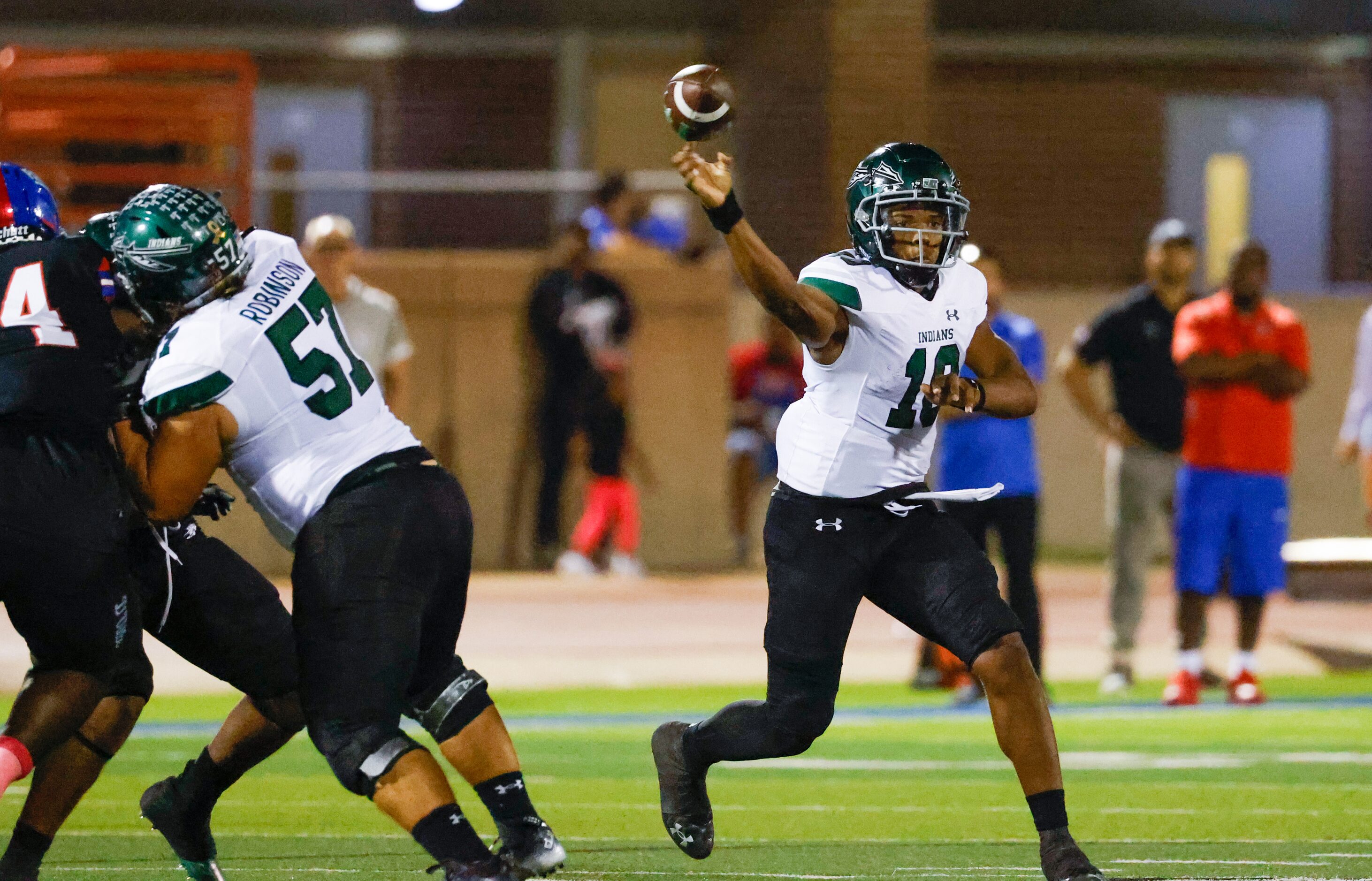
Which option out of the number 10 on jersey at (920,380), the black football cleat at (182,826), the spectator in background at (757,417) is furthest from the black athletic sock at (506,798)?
the spectator in background at (757,417)

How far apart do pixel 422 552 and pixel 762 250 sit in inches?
46.8

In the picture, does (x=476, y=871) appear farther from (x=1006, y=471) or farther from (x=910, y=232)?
(x=1006, y=471)

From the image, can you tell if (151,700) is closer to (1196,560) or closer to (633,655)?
(633,655)

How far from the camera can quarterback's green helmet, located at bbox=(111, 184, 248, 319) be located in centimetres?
523

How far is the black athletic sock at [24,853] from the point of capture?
215 inches

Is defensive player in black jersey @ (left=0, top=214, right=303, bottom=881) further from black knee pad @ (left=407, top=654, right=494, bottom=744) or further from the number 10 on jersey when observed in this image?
the number 10 on jersey

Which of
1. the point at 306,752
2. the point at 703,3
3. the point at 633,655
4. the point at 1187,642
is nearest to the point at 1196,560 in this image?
the point at 1187,642

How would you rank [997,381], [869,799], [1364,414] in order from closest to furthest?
[997,381] → [869,799] → [1364,414]

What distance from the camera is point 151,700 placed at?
10.3m

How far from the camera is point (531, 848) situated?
5477 mm

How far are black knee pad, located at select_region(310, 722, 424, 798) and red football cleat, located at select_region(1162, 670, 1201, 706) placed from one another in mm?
5763

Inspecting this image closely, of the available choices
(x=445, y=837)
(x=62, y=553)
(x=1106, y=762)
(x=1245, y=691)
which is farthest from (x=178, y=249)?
(x=1245, y=691)

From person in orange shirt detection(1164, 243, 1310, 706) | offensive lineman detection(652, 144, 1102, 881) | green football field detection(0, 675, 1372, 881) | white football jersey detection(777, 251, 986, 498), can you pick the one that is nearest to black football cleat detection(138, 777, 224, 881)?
green football field detection(0, 675, 1372, 881)

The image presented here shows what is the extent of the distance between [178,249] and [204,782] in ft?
5.08
